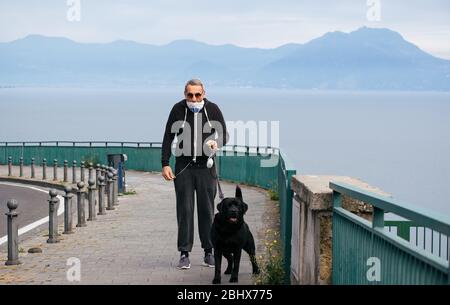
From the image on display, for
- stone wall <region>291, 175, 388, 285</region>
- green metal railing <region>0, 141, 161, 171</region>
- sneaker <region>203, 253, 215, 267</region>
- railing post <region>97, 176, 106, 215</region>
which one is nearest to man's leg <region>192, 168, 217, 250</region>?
sneaker <region>203, 253, 215, 267</region>

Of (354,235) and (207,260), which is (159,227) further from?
(354,235)

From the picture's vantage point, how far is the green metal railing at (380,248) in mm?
4652

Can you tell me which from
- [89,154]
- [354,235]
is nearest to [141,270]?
[354,235]

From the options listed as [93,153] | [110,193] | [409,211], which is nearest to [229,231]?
[409,211]

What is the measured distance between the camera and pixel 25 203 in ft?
76.1

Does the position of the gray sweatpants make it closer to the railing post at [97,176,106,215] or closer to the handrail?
the handrail

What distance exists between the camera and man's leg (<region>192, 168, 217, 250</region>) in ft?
33.8

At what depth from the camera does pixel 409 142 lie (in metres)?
168

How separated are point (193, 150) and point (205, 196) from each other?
0.53m

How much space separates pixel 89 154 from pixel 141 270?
28.7 meters

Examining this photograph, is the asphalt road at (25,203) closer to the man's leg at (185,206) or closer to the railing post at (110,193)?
the railing post at (110,193)

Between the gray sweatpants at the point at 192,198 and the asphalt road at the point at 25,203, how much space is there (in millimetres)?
6240

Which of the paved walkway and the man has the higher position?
the man
